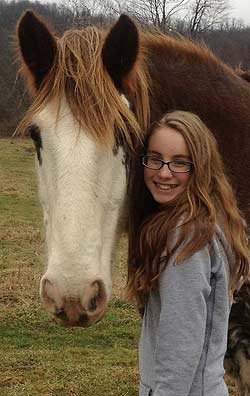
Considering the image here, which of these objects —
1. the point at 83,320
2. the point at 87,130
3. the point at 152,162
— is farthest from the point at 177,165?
the point at 83,320

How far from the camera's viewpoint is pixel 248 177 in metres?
2.94

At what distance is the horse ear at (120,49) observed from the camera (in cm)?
226

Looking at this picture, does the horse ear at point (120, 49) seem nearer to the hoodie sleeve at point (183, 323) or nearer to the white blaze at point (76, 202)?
the white blaze at point (76, 202)

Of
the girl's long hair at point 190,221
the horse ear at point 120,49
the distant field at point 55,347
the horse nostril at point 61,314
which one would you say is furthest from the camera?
the distant field at point 55,347

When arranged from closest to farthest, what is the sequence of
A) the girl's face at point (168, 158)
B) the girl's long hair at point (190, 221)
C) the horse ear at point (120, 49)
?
the girl's long hair at point (190, 221) → the girl's face at point (168, 158) → the horse ear at point (120, 49)

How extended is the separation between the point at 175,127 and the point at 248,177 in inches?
35.5

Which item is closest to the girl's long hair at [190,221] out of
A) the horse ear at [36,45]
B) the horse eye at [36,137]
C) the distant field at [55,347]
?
the horse eye at [36,137]

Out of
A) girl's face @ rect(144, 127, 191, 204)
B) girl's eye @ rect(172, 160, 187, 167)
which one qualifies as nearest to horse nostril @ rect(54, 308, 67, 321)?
girl's face @ rect(144, 127, 191, 204)

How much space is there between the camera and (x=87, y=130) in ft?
6.90

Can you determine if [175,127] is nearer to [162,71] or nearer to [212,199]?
[212,199]

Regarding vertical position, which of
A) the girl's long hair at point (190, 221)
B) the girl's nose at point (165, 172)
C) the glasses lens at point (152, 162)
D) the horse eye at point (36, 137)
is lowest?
the girl's long hair at point (190, 221)

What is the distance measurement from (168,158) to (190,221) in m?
0.29

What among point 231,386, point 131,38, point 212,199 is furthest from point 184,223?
point 231,386

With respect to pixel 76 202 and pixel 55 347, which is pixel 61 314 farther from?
pixel 55 347
